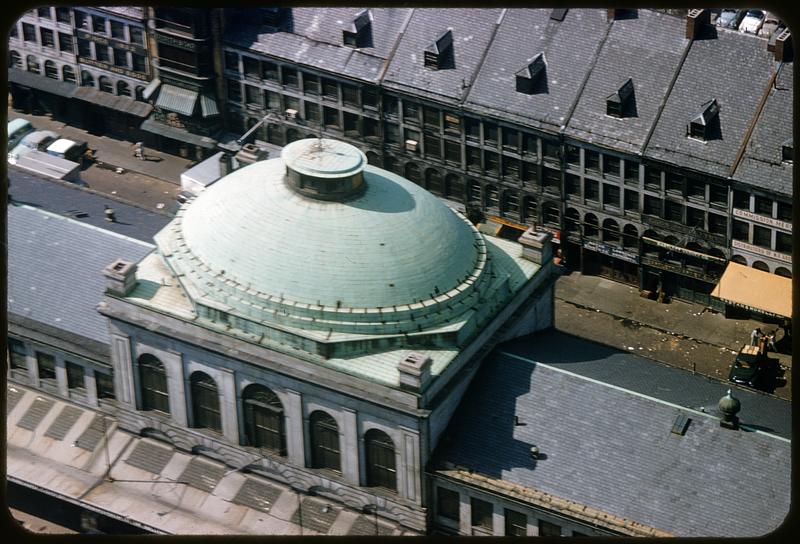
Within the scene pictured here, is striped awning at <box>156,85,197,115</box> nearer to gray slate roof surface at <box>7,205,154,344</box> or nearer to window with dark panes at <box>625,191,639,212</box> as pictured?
gray slate roof surface at <box>7,205,154,344</box>

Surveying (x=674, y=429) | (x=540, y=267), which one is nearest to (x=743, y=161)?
(x=540, y=267)

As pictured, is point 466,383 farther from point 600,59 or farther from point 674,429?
point 600,59

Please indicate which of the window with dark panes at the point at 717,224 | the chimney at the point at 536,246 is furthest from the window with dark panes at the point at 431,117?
the chimney at the point at 536,246

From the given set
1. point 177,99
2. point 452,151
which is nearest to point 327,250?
point 452,151

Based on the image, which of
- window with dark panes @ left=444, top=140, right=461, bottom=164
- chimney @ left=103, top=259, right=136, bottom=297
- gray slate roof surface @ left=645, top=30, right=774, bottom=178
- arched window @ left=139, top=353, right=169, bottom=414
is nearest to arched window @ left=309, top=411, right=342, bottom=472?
arched window @ left=139, top=353, right=169, bottom=414

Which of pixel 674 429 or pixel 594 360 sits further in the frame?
pixel 594 360

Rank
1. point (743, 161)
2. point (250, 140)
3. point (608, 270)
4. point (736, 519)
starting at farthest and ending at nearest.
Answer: point (250, 140) → point (608, 270) → point (743, 161) → point (736, 519)

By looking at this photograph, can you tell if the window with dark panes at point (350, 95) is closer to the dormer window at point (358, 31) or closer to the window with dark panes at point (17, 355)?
the dormer window at point (358, 31)
